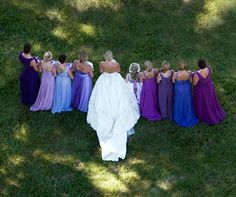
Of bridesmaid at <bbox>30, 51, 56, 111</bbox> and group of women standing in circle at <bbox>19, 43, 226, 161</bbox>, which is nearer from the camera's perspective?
group of women standing in circle at <bbox>19, 43, 226, 161</bbox>

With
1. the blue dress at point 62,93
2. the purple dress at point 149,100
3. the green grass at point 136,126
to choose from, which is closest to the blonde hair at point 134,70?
the purple dress at point 149,100

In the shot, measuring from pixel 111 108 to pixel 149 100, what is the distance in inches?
41.2

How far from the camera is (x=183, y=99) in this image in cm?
1463

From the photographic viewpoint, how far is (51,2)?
1816cm

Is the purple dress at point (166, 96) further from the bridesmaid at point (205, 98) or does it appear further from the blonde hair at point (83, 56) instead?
the blonde hair at point (83, 56)

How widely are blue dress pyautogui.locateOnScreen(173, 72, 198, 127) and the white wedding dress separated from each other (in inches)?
47.9

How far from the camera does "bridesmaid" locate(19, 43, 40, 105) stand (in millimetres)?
14805

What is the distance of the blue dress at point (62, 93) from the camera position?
14914mm

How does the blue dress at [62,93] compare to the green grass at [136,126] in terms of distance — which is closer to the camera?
the green grass at [136,126]

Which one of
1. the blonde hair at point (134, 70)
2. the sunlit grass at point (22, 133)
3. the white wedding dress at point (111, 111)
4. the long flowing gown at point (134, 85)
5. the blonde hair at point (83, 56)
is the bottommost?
the sunlit grass at point (22, 133)

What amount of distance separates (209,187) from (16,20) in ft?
27.5

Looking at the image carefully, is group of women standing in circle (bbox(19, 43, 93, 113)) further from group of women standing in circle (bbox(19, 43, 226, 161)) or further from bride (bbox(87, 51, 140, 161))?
bride (bbox(87, 51, 140, 161))

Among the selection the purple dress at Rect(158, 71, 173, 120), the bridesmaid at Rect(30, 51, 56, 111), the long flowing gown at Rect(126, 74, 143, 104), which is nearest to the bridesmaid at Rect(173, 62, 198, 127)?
the purple dress at Rect(158, 71, 173, 120)

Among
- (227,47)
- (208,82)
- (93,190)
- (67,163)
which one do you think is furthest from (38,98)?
(227,47)
